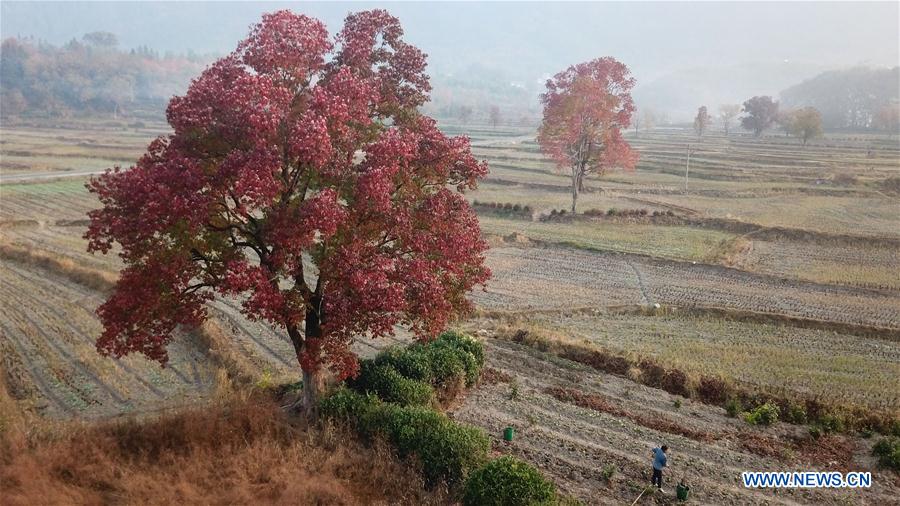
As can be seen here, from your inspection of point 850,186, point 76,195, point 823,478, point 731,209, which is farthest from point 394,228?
point 850,186

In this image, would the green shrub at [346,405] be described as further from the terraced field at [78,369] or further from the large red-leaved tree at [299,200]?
the terraced field at [78,369]

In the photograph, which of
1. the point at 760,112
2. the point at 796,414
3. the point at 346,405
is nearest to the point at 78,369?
the point at 346,405

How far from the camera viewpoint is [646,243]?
1361 inches

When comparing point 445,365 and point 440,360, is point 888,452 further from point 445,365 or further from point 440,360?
point 440,360

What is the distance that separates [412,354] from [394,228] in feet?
16.4

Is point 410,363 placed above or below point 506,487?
above

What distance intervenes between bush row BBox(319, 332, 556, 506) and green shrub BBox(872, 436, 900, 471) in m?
7.94

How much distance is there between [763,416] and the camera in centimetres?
1593

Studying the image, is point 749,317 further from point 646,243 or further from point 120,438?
point 120,438

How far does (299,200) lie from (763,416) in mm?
12389

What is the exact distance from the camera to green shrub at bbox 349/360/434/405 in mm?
14750

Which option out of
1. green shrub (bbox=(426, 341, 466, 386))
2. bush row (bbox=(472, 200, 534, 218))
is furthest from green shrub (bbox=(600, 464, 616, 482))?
bush row (bbox=(472, 200, 534, 218))

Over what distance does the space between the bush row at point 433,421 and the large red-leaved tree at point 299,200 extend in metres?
1.57

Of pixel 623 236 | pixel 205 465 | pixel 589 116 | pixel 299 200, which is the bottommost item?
pixel 205 465
